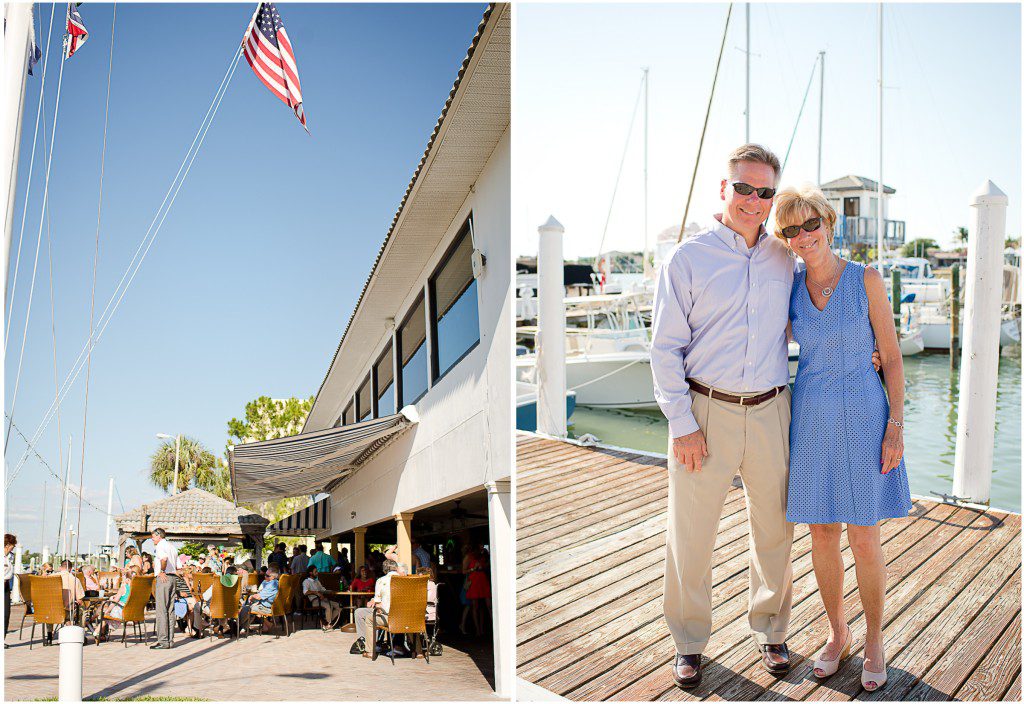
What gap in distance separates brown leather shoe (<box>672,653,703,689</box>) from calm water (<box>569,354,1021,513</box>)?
9.86 metres

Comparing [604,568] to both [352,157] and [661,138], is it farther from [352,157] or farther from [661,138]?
[661,138]

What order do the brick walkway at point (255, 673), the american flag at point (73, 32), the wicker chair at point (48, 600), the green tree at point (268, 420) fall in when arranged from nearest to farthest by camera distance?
the brick walkway at point (255, 673)
the american flag at point (73, 32)
the wicker chair at point (48, 600)
the green tree at point (268, 420)

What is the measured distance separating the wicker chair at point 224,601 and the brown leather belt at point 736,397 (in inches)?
405

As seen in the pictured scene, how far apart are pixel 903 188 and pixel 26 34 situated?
2130cm

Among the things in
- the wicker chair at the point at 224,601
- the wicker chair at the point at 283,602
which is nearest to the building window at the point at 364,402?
the wicker chair at the point at 283,602

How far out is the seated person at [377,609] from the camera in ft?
27.8

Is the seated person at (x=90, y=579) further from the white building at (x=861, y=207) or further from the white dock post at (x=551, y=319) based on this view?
the white building at (x=861, y=207)

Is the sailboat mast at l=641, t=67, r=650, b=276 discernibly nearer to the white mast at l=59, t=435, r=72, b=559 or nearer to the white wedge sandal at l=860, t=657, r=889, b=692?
the white mast at l=59, t=435, r=72, b=559

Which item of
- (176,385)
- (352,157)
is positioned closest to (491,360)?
(352,157)

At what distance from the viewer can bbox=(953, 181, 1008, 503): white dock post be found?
5539 millimetres

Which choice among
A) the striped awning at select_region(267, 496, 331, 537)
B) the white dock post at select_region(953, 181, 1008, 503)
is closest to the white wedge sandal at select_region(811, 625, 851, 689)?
the white dock post at select_region(953, 181, 1008, 503)

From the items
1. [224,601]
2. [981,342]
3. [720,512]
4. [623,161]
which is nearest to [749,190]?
[720,512]

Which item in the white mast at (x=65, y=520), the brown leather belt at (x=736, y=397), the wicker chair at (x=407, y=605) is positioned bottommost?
the wicker chair at (x=407, y=605)

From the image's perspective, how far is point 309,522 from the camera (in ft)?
68.0
